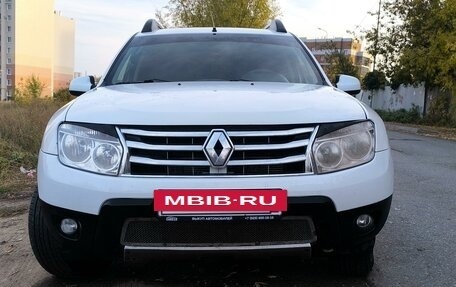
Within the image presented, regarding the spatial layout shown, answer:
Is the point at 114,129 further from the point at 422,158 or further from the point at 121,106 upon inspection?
the point at 422,158

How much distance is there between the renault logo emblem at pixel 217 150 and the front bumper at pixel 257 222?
32 centimetres

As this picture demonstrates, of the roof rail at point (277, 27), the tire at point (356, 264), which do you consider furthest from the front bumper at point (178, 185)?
the roof rail at point (277, 27)

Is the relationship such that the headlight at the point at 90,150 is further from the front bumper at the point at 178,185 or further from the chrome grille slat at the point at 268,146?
the chrome grille slat at the point at 268,146

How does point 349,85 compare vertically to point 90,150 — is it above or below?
above

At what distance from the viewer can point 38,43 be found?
358 ft

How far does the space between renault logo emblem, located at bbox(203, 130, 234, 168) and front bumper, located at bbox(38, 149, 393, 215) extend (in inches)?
3.2

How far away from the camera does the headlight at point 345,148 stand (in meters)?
2.76

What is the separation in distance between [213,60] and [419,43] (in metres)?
21.8

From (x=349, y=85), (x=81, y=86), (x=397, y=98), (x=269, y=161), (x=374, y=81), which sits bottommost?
(x=397, y=98)

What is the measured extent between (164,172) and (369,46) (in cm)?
2889

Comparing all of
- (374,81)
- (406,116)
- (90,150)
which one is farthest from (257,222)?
(374,81)

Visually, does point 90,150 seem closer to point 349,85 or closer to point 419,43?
point 349,85

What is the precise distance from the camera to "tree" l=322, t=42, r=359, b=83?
39812mm

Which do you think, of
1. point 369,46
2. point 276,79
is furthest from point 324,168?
point 369,46
